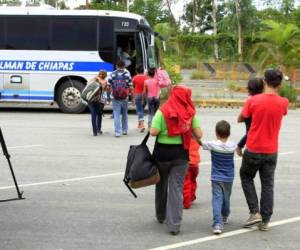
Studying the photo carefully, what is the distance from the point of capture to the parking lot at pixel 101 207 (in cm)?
642

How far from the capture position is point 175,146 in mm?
6633

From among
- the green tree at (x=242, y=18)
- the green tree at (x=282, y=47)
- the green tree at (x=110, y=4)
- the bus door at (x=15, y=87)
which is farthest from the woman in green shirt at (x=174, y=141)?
the green tree at (x=110, y=4)

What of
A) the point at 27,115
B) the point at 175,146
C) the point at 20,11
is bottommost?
the point at 27,115

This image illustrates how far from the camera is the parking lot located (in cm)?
642

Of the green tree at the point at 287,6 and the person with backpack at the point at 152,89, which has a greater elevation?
the green tree at the point at 287,6

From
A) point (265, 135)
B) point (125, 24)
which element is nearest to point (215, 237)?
point (265, 135)

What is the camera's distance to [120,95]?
1449cm

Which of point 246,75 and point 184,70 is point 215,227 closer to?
point 246,75

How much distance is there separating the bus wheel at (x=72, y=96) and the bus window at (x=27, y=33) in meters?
1.51

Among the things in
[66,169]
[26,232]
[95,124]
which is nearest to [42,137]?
[95,124]

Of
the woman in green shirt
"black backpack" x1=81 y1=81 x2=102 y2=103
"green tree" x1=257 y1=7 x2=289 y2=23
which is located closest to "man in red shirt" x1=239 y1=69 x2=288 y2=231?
the woman in green shirt

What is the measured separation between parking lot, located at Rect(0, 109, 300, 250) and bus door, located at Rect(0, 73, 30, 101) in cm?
757

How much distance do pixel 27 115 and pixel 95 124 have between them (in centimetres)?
643

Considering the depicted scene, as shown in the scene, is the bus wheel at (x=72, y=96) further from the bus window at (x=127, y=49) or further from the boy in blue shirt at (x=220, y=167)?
the boy in blue shirt at (x=220, y=167)
